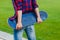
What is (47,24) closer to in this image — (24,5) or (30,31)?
(30,31)

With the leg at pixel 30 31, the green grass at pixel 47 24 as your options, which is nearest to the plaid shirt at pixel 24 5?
the leg at pixel 30 31

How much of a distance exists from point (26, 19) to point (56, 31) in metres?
3.07

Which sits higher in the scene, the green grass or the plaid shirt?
the plaid shirt

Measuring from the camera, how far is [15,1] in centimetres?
390

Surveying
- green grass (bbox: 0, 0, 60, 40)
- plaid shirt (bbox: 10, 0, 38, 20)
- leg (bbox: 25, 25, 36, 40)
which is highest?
plaid shirt (bbox: 10, 0, 38, 20)

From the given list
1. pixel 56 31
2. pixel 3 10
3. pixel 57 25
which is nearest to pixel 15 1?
pixel 56 31

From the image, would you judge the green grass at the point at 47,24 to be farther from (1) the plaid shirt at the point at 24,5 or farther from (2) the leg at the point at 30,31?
(1) the plaid shirt at the point at 24,5

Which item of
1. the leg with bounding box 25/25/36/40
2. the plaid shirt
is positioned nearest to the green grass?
the leg with bounding box 25/25/36/40

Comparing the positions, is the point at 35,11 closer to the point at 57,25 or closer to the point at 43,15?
the point at 43,15

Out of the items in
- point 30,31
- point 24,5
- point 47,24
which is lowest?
point 47,24

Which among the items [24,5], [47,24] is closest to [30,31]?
[24,5]

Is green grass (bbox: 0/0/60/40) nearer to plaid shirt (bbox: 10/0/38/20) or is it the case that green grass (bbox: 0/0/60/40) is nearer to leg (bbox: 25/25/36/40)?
leg (bbox: 25/25/36/40)

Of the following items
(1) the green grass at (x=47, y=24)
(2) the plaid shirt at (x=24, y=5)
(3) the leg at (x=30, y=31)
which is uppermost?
(2) the plaid shirt at (x=24, y=5)

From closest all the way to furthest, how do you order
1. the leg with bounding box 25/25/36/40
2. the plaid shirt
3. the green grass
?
the plaid shirt
the leg with bounding box 25/25/36/40
the green grass
